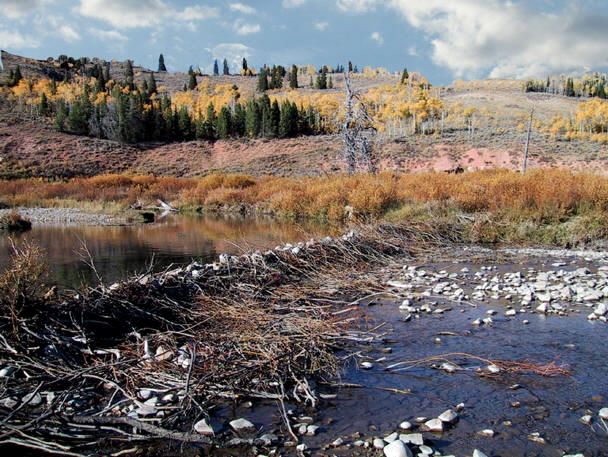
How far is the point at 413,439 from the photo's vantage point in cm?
416

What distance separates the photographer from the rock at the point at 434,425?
4387mm

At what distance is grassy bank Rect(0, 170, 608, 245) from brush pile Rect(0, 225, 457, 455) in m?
9.96

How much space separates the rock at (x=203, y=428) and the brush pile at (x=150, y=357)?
1 cm

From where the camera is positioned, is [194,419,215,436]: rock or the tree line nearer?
[194,419,215,436]: rock

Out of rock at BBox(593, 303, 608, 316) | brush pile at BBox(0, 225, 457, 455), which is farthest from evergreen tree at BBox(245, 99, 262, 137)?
rock at BBox(593, 303, 608, 316)

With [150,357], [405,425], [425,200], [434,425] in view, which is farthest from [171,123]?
[434,425]

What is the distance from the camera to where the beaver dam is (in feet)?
14.0

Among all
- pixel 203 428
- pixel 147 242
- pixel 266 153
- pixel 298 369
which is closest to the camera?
pixel 203 428

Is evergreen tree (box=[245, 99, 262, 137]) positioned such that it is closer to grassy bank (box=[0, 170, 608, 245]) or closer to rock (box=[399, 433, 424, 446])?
grassy bank (box=[0, 170, 608, 245])

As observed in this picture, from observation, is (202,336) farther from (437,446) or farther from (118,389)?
(437,446)

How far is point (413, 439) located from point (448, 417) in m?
0.56

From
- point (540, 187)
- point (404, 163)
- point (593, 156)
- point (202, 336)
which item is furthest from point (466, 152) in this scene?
point (202, 336)

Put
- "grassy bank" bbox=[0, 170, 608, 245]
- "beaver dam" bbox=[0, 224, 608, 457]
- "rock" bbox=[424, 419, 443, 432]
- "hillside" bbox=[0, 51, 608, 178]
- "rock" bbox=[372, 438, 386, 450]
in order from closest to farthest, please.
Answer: "rock" bbox=[372, 438, 386, 450] < "beaver dam" bbox=[0, 224, 608, 457] < "rock" bbox=[424, 419, 443, 432] < "grassy bank" bbox=[0, 170, 608, 245] < "hillside" bbox=[0, 51, 608, 178]

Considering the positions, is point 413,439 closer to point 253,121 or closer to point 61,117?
point 253,121
